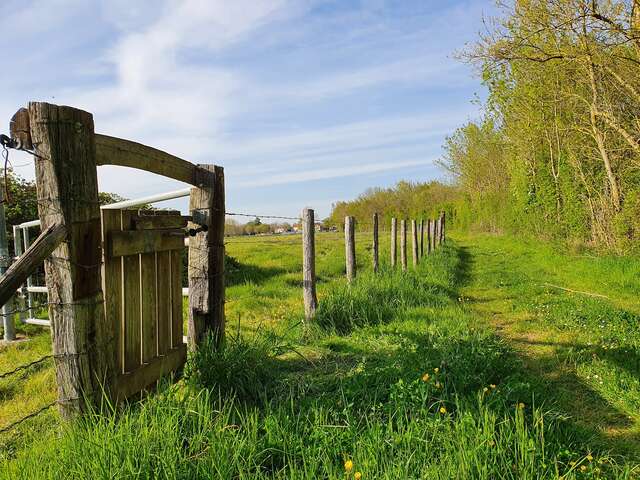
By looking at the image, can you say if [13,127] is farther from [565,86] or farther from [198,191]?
[565,86]

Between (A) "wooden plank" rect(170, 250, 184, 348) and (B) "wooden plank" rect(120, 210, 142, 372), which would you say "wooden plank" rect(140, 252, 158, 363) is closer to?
(B) "wooden plank" rect(120, 210, 142, 372)

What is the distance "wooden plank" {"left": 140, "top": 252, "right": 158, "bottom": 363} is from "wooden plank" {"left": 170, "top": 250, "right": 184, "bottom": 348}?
11.2 inches

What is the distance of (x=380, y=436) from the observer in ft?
10.1

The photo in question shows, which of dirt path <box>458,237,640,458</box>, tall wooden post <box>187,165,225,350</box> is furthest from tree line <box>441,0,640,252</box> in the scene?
tall wooden post <box>187,165,225,350</box>

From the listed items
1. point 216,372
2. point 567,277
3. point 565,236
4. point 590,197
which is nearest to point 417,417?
point 216,372

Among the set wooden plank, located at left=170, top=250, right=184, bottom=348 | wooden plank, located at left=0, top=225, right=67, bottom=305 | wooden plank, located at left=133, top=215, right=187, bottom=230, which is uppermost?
wooden plank, located at left=133, top=215, right=187, bottom=230

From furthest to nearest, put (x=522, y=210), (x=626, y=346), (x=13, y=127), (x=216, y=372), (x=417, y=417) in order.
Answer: (x=522, y=210) → (x=626, y=346) → (x=216, y=372) → (x=417, y=417) → (x=13, y=127)

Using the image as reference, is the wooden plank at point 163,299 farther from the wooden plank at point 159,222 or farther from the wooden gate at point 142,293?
the wooden plank at point 159,222

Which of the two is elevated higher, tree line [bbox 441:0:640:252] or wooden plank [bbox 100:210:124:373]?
tree line [bbox 441:0:640:252]

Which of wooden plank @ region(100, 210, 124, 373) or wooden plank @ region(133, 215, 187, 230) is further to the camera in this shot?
wooden plank @ region(133, 215, 187, 230)

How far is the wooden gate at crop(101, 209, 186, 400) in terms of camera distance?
3.34m

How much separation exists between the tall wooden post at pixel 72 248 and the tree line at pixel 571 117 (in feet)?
28.3

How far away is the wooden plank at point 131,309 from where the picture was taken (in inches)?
138

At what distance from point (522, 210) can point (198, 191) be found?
879 inches
